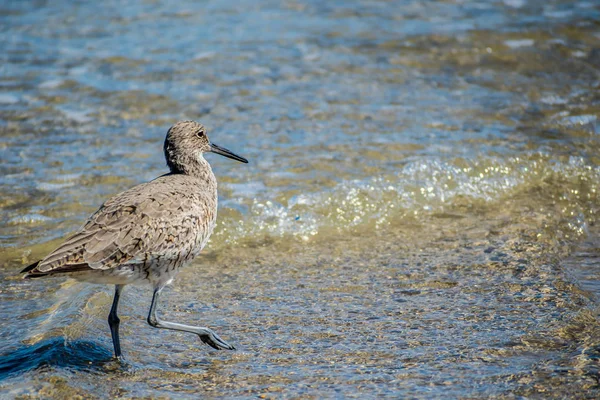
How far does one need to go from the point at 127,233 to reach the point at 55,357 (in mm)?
896

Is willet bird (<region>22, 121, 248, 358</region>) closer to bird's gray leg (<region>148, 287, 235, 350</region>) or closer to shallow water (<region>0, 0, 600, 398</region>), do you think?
bird's gray leg (<region>148, 287, 235, 350</region>)

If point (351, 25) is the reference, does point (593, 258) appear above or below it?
below

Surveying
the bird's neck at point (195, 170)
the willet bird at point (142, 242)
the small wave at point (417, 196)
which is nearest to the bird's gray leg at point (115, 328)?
the willet bird at point (142, 242)

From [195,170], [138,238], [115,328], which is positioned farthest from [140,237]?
[195,170]

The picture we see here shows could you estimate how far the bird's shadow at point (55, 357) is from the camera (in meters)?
4.94

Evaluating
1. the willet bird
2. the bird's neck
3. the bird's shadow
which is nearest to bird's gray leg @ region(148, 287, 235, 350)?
the willet bird

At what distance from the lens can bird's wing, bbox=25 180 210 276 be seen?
477 centimetres

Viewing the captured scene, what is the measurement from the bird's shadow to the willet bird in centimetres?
18

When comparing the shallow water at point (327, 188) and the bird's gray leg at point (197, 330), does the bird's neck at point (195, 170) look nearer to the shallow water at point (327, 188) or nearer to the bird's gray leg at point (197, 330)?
the shallow water at point (327, 188)

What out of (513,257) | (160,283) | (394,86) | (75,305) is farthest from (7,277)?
(394,86)

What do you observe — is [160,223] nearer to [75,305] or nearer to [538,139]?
[75,305]

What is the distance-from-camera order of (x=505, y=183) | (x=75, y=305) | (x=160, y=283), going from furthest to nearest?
(x=505, y=183), (x=75, y=305), (x=160, y=283)

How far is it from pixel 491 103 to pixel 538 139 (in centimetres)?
104

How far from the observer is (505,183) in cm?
770
